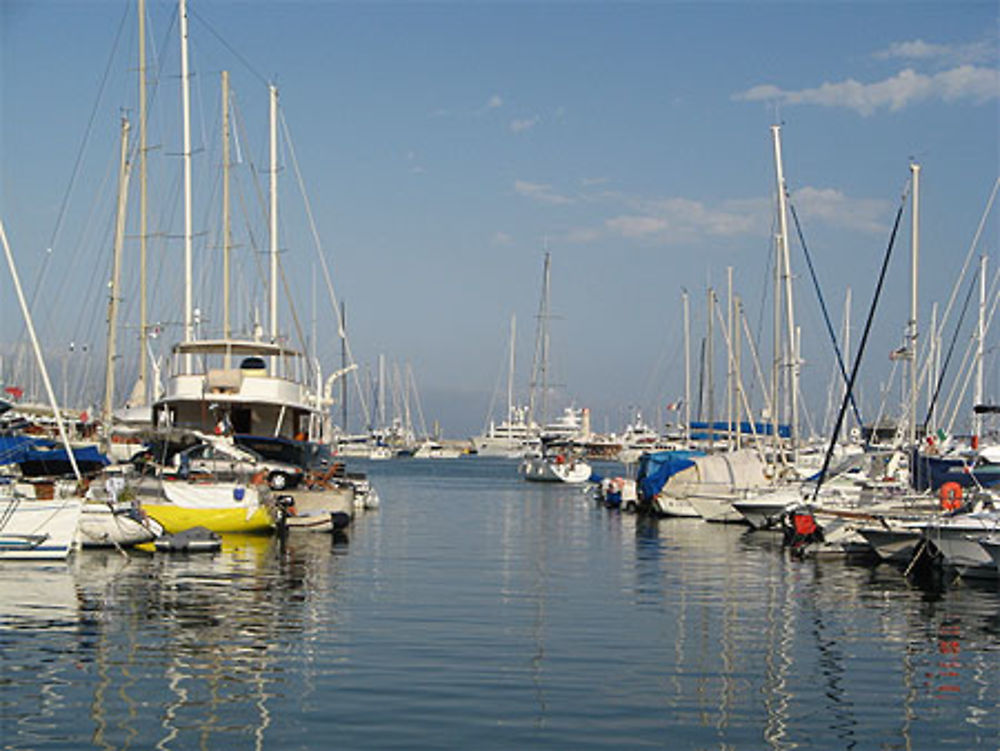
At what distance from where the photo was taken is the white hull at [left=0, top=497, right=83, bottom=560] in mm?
26719

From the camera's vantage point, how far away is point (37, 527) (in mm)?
27031

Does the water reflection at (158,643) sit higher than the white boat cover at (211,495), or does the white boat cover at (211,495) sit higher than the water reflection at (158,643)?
the white boat cover at (211,495)

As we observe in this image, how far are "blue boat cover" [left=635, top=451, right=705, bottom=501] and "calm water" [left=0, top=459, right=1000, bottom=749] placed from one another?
22.0m

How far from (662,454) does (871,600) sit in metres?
32.2

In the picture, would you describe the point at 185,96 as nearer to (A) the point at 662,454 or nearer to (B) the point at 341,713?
(A) the point at 662,454

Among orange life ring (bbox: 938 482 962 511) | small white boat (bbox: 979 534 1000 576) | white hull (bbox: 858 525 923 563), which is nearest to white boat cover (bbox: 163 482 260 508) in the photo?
white hull (bbox: 858 525 923 563)

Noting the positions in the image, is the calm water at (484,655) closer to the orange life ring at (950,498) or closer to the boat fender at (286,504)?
the orange life ring at (950,498)

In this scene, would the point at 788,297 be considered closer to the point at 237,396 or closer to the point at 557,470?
the point at 237,396

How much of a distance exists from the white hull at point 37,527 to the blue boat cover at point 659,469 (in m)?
31.3

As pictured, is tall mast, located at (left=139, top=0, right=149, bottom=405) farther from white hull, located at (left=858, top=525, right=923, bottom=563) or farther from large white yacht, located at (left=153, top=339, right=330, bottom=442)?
white hull, located at (left=858, top=525, right=923, bottom=563)

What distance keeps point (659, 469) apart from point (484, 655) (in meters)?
38.7

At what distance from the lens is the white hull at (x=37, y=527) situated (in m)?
26.7

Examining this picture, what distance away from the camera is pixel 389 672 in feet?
54.1

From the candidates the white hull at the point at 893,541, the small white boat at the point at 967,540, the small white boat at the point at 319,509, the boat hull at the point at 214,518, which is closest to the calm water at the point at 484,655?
the small white boat at the point at 967,540
